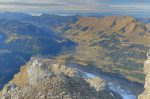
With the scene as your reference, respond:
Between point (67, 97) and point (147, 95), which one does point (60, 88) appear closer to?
point (67, 97)

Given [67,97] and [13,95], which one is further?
[13,95]

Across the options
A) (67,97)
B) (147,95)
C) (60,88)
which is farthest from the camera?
(147,95)

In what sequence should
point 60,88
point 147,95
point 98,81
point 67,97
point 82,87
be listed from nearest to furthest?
point 67,97, point 60,88, point 82,87, point 147,95, point 98,81

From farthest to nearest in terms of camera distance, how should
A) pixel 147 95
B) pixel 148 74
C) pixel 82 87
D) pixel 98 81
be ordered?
pixel 98 81 → pixel 148 74 → pixel 147 95 → pixel 82 87

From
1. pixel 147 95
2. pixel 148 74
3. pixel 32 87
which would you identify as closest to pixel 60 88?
pixel 32 87

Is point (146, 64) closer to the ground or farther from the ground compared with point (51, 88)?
closer to the ground

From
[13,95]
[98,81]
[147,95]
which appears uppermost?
[13,95]

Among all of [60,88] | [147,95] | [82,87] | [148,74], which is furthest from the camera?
[148,74]

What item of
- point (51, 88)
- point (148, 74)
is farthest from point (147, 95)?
point (51, 88)

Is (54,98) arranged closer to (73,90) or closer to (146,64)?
(73,90)
